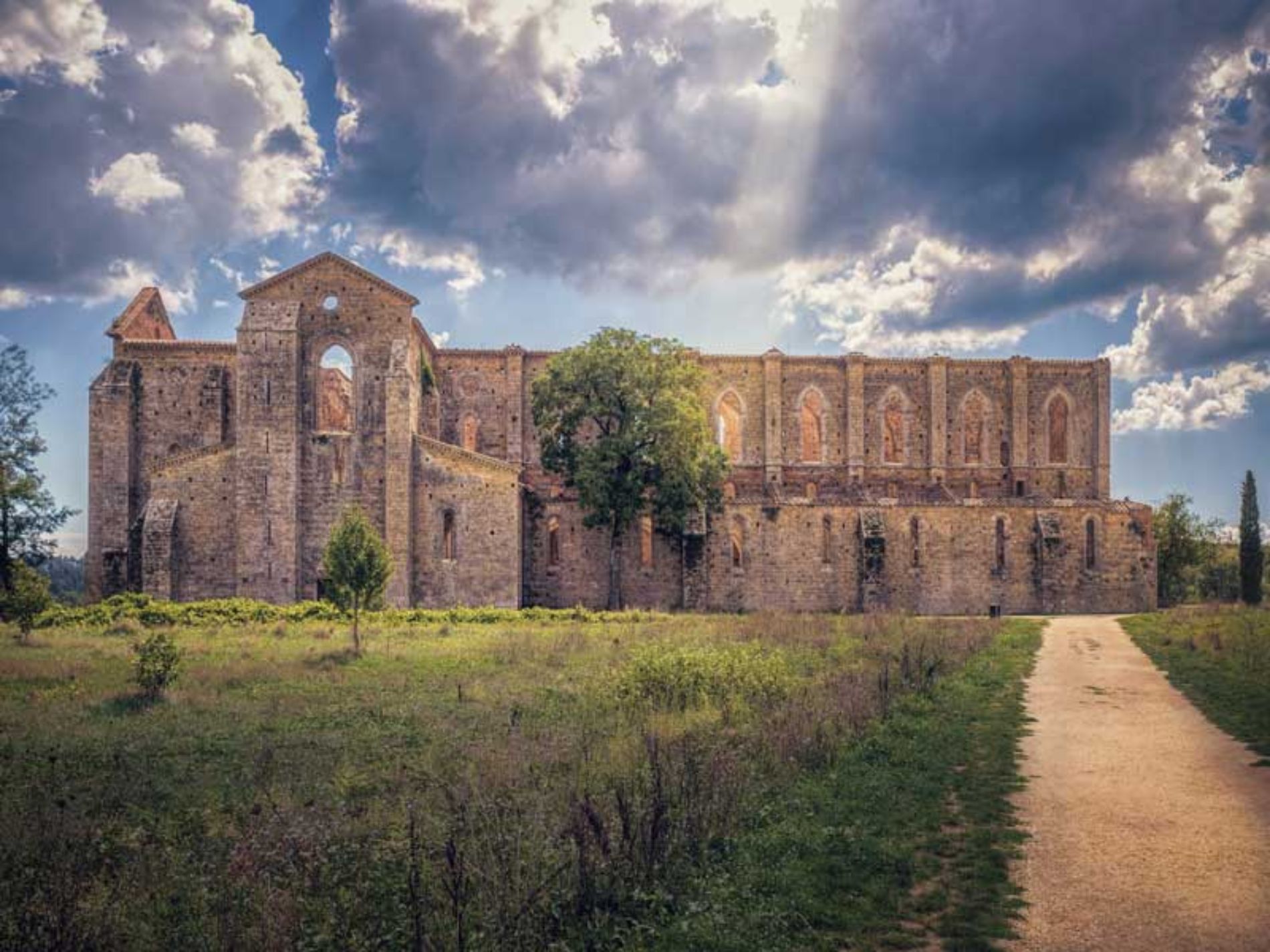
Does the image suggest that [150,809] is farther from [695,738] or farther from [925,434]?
[925,434]

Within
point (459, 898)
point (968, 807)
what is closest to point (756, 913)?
point (459, 898)

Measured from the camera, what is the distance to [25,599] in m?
21.1

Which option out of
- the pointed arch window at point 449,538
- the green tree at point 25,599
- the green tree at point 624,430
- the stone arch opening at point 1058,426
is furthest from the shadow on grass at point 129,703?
the stone arch opening at point 1058,426

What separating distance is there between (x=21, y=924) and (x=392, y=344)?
28582 mm

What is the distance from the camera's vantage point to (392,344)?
32.6 meters

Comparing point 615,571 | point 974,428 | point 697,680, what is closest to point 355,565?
point 697,680

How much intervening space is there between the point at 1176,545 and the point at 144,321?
5356cm

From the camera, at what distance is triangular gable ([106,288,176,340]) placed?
36.0 meters

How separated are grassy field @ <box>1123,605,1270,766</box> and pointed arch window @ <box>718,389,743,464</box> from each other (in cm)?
1841

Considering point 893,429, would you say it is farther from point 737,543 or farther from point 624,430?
point 624,430

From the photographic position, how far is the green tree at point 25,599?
2108 cm

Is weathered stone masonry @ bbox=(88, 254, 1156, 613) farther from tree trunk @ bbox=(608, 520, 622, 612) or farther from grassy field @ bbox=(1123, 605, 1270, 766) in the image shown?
grassy field @ bbox=(1123, 605, 1270, 766)

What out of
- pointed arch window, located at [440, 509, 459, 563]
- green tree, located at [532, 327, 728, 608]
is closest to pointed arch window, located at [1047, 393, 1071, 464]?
green tree, located at [532, 327, 728, 608]

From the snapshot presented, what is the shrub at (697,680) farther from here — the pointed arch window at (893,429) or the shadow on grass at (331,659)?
the pointed arch window at (893,429)
